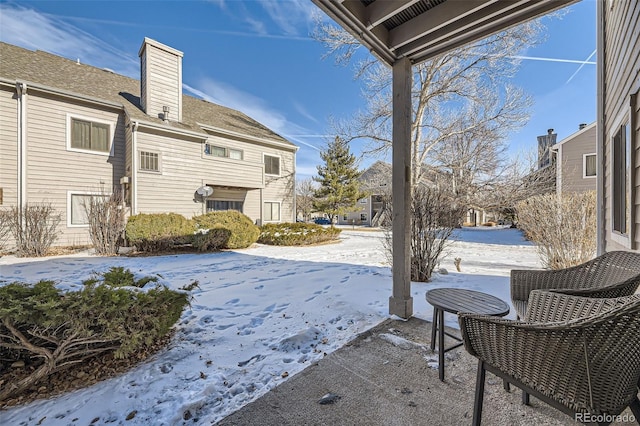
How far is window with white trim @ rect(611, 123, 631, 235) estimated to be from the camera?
256 centimetres

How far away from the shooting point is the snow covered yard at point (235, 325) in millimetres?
1751

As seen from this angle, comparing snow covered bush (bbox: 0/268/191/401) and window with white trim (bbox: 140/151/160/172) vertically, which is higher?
window with white trim (bbox: 140/151/160/172)

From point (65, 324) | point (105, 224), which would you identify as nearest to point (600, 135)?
point (65, 324)

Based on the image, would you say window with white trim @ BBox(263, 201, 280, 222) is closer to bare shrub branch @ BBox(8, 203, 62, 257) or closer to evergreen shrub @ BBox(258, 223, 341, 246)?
evergreen shrub @ BBox(258, 223, 341, 246)

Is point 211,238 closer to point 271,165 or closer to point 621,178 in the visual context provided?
point 271,165

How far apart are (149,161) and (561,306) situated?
1104 centimetres

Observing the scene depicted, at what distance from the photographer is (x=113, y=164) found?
381 inches

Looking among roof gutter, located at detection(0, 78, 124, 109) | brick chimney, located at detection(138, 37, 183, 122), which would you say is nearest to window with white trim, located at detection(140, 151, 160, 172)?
brick chimney, located at detection(138, 37, 183, 122)

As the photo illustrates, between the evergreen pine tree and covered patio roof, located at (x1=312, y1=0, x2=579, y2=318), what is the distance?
17.0 m

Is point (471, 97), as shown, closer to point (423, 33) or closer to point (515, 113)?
point (515, 113)

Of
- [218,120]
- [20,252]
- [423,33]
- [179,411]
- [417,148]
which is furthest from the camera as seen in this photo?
[218,120]

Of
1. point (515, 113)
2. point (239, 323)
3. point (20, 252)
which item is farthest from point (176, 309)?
point (515, 113)

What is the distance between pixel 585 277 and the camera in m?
2.30

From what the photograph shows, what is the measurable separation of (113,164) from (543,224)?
12.3m
